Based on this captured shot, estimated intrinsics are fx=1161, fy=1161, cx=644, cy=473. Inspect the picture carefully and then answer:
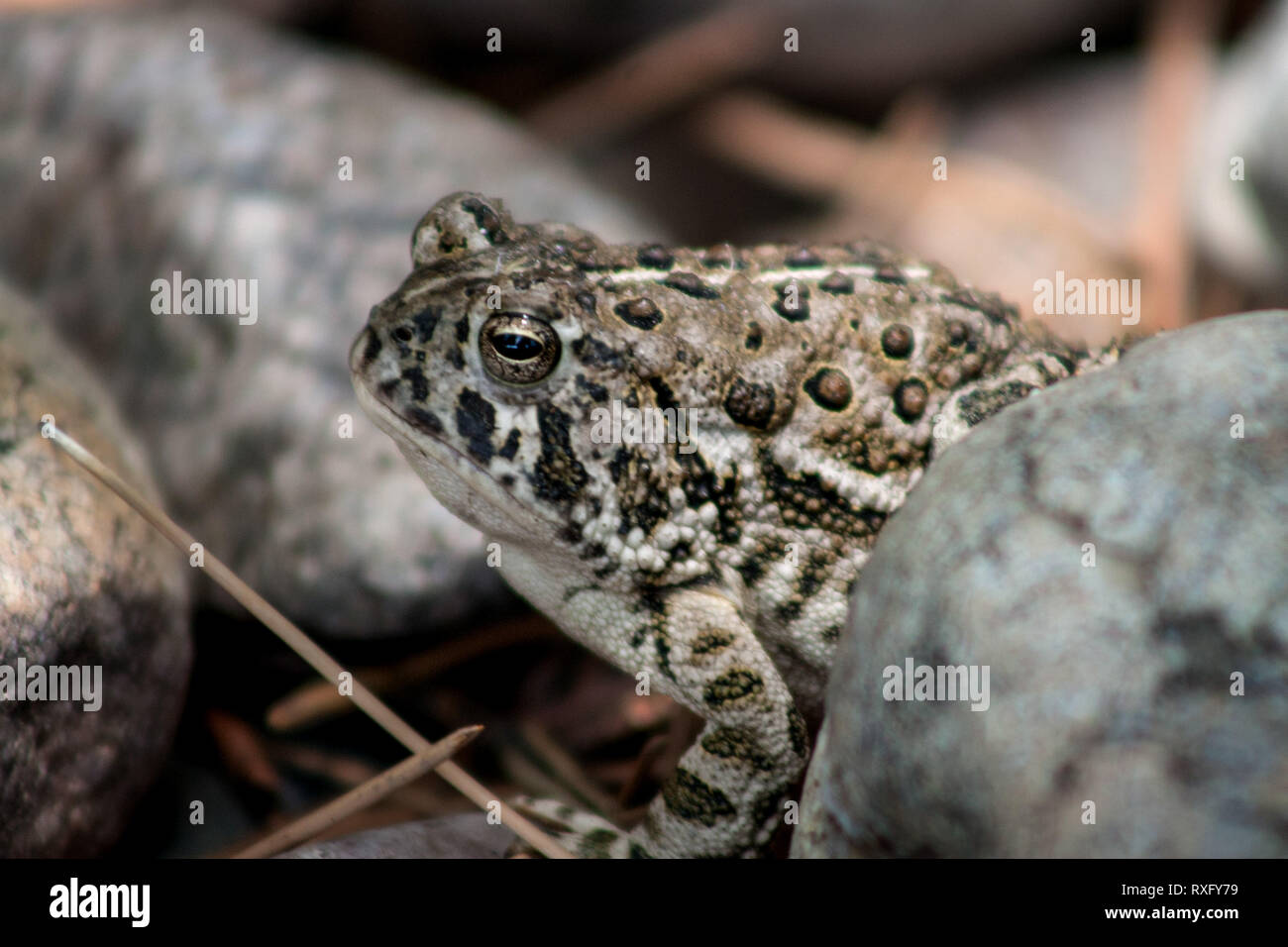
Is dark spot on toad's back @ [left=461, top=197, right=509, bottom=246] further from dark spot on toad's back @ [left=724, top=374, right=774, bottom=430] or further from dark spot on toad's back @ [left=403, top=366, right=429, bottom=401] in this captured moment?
dark spot on toad's back @ [left=724, top=374, right=774, bottom=430]

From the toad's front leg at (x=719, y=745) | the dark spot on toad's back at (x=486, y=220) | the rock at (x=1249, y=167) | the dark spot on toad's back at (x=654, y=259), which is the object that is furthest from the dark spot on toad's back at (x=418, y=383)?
the rock at (x=1249, y=167)

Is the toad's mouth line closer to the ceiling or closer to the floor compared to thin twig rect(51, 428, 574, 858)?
closer to the ceiling

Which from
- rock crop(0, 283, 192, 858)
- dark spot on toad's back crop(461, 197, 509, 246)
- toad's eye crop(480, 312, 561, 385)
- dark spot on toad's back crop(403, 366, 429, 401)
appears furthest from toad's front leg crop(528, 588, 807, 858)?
rock crop(0, 283, 192, 858)

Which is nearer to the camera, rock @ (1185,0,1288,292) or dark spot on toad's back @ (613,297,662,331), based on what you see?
dark spot on toad's back @ (613,297,662,331)

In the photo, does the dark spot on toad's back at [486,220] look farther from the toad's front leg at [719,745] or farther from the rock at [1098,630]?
the rock at [1098,630]

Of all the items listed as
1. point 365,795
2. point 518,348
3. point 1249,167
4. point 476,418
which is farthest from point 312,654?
point 1249,167

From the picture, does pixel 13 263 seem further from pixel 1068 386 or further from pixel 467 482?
pixel 1068 386
